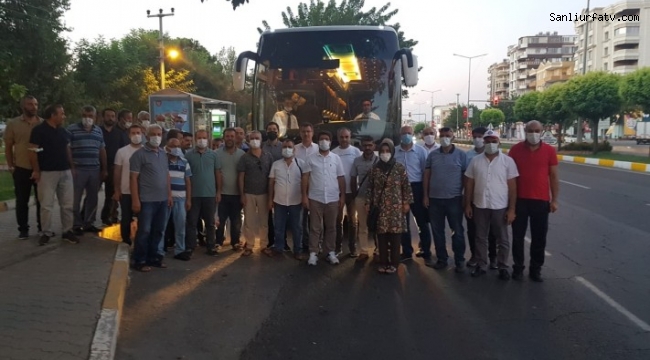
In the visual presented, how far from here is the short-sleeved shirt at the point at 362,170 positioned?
775 cm

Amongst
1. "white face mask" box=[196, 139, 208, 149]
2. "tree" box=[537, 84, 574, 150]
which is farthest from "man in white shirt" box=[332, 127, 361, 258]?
"tree" box=[537, 84, 574, 150]

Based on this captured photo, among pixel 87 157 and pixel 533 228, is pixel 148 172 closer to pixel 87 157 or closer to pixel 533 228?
pixel 87 157

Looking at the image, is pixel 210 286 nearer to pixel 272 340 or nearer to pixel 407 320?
pixel 272 340

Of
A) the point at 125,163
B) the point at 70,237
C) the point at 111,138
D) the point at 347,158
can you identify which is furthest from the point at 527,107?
the point at 70,237

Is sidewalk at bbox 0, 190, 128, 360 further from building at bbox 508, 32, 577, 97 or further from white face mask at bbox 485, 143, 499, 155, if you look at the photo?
building at bbox 508, 32, 577, 97

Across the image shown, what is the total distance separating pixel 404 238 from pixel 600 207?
24.2 ft

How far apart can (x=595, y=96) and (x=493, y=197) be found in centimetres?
3013

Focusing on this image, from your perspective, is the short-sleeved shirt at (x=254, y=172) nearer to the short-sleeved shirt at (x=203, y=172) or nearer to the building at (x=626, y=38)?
the short-sleeved shirt at (x=203, y=172)

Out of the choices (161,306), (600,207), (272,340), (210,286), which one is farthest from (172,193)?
(600,207)

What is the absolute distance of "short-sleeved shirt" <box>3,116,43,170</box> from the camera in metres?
7.39

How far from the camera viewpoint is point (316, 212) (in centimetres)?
775

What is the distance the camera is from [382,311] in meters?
5.73

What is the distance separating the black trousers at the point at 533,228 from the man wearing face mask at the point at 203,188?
4.07 metres

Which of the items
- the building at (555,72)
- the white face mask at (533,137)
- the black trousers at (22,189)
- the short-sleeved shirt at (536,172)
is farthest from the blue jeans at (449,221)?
the building at (555,72)
